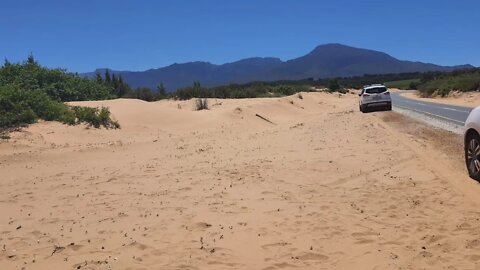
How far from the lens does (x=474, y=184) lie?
8.33m

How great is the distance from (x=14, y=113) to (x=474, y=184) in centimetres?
1458

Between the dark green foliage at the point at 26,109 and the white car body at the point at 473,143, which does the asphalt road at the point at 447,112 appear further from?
the dark green foliage at the point at 26,109

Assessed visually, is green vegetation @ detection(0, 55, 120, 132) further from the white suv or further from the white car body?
the white suv

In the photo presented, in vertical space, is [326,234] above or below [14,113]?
below

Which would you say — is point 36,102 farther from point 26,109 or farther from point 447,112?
point 447,112

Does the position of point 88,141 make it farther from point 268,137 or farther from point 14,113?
point 268,137

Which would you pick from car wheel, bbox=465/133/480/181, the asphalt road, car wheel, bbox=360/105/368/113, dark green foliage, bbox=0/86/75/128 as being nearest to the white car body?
car wheel, bbox=465/133/480/181

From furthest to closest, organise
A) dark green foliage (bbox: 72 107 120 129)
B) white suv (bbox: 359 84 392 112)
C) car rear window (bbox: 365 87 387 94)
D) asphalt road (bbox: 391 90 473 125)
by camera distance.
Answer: car rear window (bbox: 365 87 387 94) < white suv (bbox: 359 84 392 112) < asphalt road (bbox: 391 90 473 125) < dark green foliage (bbox: 72 107 120 129)

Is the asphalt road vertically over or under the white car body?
under

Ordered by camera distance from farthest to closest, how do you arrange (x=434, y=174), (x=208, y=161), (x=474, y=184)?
(x=208, y=161), (x=434, y=174), (x=474, y=184)

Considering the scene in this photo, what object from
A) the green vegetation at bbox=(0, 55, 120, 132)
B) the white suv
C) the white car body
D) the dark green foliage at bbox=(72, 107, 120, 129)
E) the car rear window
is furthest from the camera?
the car rear window

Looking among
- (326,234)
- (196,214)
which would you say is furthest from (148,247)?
(326,234)

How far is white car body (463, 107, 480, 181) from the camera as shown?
8.42 m

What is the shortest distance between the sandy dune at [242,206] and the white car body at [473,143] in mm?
222
